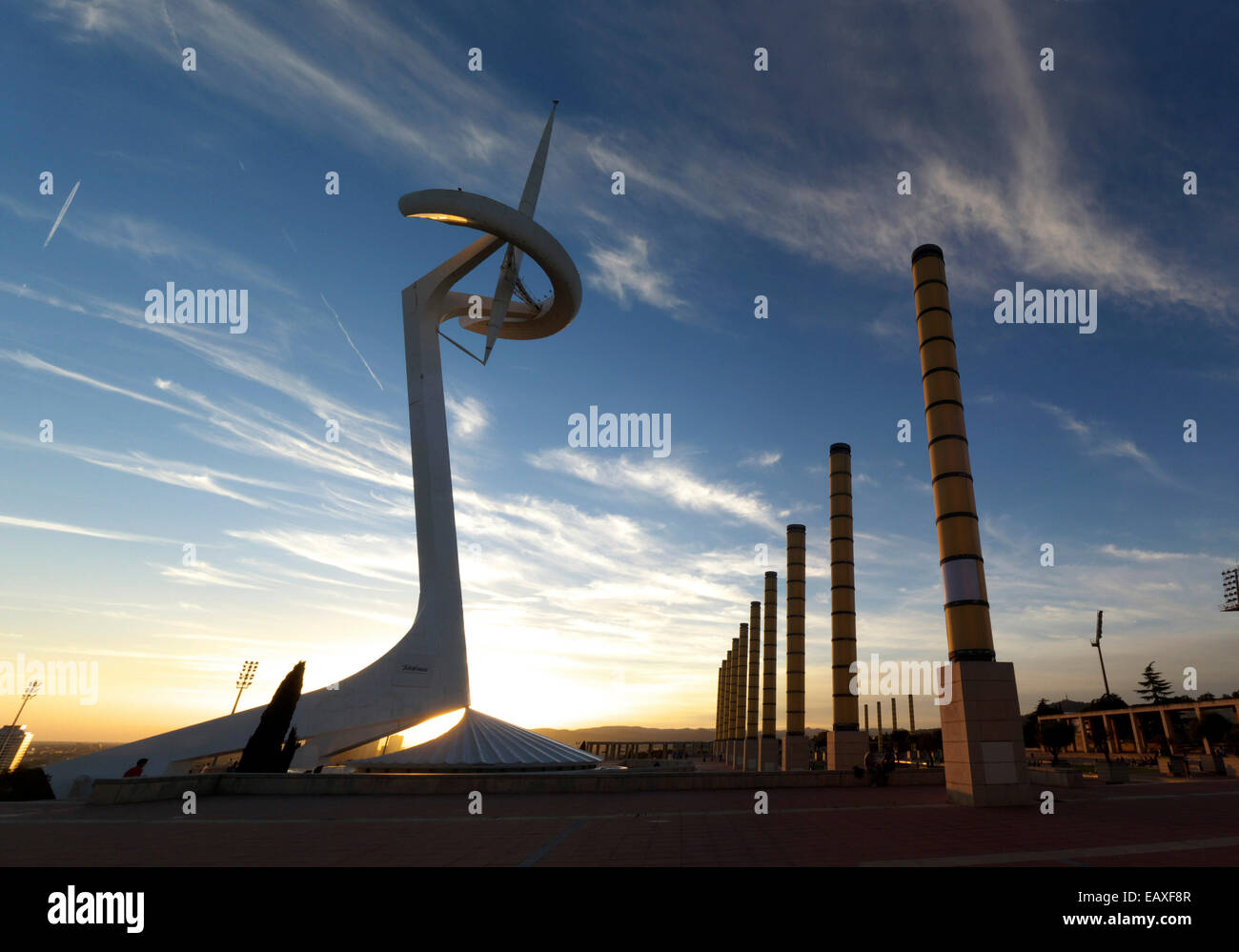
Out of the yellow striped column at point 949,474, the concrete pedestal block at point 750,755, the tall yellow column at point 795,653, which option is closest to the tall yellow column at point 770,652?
the concrete pedestal block at point 750,755

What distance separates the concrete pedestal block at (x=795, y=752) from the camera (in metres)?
37.9

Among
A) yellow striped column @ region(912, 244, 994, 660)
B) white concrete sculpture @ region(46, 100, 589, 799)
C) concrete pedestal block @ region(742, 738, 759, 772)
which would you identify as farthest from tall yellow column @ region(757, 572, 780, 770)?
yellow striped column @ region(912, 244, 994, 660)

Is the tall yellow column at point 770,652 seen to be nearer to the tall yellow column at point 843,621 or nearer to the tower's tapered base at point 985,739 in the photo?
the tall yellow column at point 843,621

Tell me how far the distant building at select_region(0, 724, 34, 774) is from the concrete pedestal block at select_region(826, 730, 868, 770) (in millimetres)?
69225

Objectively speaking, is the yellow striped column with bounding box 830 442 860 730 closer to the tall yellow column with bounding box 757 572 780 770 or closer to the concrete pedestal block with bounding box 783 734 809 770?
the concrete pedestal block with bounding box 783 734 809 770

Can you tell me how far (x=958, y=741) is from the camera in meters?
16.4

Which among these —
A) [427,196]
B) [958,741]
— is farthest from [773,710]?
[427,196]

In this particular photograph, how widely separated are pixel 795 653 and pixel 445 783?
89.1 ft

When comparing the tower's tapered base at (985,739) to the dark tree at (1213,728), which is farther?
the dark tree at (1213,728)

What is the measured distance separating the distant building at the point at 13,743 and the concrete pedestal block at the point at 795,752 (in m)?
65.8

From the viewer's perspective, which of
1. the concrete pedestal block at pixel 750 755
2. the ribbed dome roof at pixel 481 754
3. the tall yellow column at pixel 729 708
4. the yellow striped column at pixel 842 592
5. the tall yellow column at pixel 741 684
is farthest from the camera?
the tall yellow column at pixel 729 708

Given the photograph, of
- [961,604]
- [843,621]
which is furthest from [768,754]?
[961,604]
